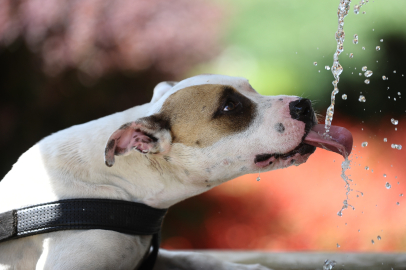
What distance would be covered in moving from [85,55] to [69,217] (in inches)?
117

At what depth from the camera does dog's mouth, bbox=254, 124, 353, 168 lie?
6.21 feet

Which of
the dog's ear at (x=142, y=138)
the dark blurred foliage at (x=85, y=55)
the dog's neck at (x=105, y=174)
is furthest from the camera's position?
the dark blurred foliage at (x=85, y=55)

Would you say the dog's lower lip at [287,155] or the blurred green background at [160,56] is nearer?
the dog's lower lip at [287,155]

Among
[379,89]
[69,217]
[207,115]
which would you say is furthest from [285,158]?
[379,89]

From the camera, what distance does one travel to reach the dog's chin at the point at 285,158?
6.34ft

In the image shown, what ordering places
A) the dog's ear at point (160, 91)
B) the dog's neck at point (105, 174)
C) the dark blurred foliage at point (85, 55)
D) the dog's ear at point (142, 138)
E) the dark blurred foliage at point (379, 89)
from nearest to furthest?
the dog's ear at point (142, 138) → the dog's neck at point (105, 174) → the dog's ear at point (160, 91) → the dark blurred foliage at point (85, 55) → the dark blurred foliage at point (379, 89)

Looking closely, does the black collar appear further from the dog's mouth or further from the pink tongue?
the pink tongue

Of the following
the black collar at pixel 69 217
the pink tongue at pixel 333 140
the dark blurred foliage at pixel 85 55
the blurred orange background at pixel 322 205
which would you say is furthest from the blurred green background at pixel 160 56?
the black collar at pixel 69 217

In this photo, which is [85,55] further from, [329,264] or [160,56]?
[329,264]

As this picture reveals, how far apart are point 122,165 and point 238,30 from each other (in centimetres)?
326

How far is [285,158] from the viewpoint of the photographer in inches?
76.7

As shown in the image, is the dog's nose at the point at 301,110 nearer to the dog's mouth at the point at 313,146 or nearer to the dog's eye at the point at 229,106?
the dog's mouth at the point at 313,146

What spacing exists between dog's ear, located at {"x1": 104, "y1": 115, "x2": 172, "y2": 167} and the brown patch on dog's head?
1.8 inches

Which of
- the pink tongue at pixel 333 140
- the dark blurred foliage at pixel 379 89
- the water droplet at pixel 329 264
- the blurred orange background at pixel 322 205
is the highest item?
the pink tongue at pixel 333 140
